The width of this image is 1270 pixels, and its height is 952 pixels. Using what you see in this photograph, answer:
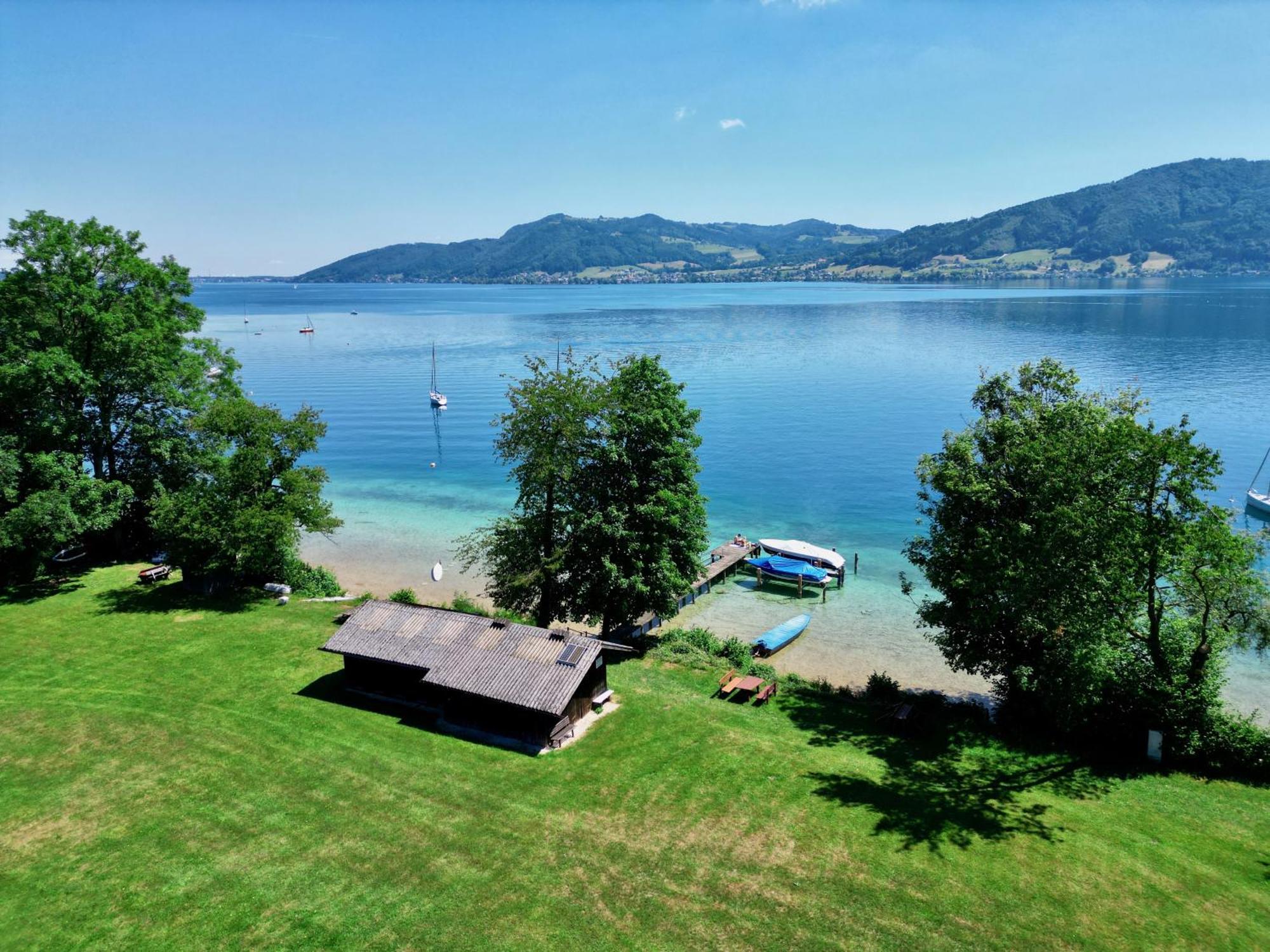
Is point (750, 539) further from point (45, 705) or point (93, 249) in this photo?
point (93, 249)

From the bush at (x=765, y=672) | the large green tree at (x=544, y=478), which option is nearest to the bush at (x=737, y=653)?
the bush at (x=765, y=672)

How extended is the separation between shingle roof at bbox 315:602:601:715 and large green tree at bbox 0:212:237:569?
21679mm

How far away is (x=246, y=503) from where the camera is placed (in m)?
40.1

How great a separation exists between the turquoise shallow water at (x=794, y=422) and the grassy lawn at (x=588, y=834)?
14.0m

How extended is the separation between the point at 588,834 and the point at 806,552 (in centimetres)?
3510

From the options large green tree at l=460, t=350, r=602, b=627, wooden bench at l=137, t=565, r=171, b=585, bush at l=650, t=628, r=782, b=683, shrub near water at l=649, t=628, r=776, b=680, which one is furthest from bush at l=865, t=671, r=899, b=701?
wooden bench at l=137, t=565, r=171, b=585

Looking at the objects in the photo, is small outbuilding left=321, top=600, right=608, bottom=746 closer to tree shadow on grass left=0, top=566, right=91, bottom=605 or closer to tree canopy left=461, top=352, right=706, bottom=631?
tree canopy left=461, top=352, right=706, bottom=631

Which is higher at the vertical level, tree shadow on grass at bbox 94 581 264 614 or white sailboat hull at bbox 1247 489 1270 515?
tree shadow on grass at bbox 94 581 264 614

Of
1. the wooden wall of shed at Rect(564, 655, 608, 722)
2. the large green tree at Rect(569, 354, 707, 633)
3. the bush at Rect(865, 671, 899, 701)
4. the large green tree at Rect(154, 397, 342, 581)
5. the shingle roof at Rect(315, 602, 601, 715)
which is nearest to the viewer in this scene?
the shingle roof at Rect(315, 602, 601, 715)

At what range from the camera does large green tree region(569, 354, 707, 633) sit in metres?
35.7

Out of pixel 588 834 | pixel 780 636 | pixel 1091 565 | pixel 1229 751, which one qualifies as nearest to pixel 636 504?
pixel 780 636

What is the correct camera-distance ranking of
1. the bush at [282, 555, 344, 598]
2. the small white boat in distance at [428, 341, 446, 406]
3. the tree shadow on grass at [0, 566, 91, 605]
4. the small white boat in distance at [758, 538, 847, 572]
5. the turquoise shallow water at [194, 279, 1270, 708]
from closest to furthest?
the tree shadow on grass at [0, 566, 91, 605] < the bush at [282, 555, 344, 598] < the turquoise shallow water at [194, 279, 1270, 708] < the small white boat in distance at [758, 538, 847, 572] < the small white boat in distance at [428, 341, 446, 406]

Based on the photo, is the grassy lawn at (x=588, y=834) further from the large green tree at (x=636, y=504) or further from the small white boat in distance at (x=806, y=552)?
the small white boat in distance at (x=806, y=552)

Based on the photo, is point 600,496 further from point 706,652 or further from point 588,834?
point 588,834
